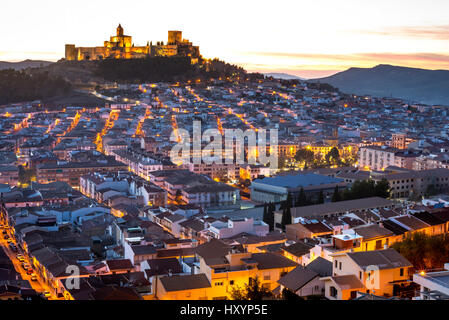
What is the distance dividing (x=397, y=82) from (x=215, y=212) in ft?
165

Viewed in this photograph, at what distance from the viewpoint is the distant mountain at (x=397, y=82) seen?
52.4 m

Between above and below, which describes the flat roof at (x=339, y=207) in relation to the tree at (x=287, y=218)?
above

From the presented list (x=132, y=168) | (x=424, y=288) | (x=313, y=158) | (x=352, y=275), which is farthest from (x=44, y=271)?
(x=313, y=158)

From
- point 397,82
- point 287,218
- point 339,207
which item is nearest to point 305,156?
point 339,207

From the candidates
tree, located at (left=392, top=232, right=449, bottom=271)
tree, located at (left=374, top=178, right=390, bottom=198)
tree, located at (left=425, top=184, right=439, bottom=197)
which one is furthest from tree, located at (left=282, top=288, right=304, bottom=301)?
tree, located at (left=425, top=184, right=439, bottom=197)

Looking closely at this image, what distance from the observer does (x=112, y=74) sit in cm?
3403

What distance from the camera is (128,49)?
121 ft

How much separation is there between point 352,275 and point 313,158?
12.4m

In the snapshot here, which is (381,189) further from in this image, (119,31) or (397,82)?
(397,82)

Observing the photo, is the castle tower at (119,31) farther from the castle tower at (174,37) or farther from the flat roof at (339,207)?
the flat roof at (339,207)

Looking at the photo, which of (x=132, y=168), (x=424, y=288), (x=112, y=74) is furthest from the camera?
(x=112, y=74)

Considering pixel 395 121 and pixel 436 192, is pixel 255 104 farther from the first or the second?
pixel 436 192

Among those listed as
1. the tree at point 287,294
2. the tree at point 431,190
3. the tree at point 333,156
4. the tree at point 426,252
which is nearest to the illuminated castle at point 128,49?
the tree at point 333,156

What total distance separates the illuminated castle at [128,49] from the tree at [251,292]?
105ft
